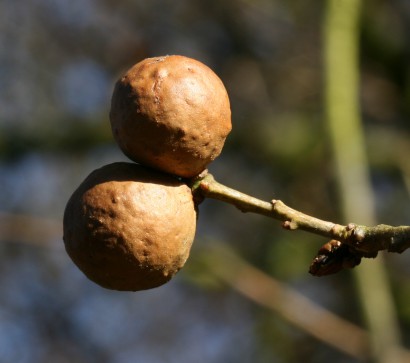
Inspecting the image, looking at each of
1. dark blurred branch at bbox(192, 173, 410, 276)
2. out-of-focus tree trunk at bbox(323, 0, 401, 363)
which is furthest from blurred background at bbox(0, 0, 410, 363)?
dark blurred branch at bbox(192, 173, 410, 276)

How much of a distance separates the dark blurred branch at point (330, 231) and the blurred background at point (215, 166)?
2.57m

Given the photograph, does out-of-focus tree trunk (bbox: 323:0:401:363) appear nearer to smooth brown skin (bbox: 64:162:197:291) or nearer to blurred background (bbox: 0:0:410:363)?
blurred background (bbox: 0:0:410:363)

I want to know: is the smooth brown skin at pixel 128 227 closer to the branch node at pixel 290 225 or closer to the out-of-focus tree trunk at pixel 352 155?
the branch node at pixel 290 225

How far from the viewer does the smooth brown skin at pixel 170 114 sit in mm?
1568

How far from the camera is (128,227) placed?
5.01ft

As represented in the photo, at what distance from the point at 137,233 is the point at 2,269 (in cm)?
615

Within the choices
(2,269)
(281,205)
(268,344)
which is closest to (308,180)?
(268,344)

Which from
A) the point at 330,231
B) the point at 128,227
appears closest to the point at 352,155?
the point at 330,231

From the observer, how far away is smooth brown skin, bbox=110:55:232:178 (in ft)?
5.15

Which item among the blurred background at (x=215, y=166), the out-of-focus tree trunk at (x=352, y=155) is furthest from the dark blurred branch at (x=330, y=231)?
the blurred background at (x=215, y=166)

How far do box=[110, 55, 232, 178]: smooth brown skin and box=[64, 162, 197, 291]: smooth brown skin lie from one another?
0.05 meters

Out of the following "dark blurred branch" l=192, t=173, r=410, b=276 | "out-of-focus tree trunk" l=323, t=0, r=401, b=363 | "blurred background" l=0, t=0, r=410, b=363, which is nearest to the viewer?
"dark blurred branch" l=192, t=173, r=410, b=276

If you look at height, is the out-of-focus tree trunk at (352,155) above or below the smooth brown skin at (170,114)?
above

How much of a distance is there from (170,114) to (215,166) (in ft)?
16.7
